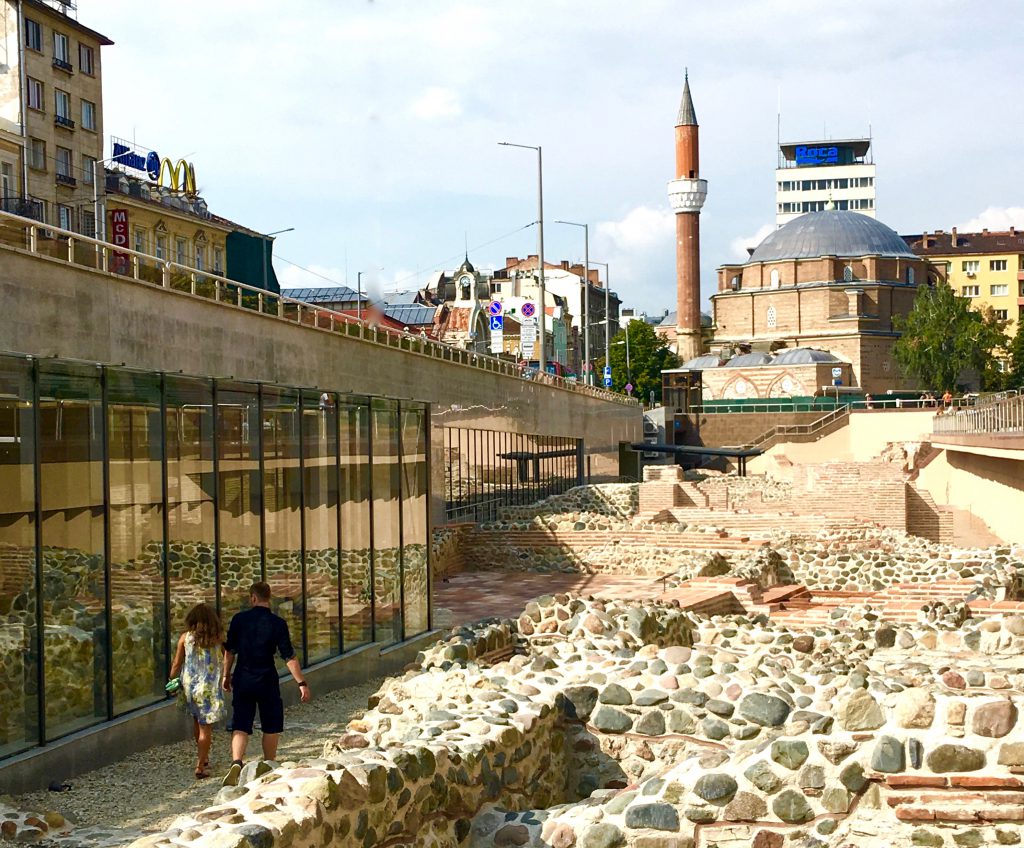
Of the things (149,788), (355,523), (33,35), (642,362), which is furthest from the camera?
(642,362)

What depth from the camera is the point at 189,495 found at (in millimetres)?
12273

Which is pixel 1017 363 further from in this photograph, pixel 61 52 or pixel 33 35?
pixel 33 35

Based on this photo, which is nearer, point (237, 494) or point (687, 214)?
point (237, 494)

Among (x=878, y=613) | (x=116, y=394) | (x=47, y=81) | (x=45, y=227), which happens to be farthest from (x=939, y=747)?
(x=47, y=81)

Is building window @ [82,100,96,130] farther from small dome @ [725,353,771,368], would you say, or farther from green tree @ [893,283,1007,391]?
green tree @ [893,283,1007,391]

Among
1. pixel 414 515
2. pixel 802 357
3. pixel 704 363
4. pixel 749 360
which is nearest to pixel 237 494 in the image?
pixel 414 515

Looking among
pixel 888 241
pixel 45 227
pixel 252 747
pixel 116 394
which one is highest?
pixel 888 241

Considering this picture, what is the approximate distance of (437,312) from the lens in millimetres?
96000

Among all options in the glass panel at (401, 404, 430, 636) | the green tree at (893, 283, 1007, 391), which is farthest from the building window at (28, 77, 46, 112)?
the green tree at (893, 283, 1007, 391)

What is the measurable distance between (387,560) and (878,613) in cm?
565

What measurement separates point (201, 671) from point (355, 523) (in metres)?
5.10

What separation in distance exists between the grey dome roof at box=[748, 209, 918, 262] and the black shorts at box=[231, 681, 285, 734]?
9183 cm

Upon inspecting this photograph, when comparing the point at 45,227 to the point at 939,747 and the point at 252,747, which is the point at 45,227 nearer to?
the point at 252,747

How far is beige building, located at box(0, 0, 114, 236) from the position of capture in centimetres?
4034
